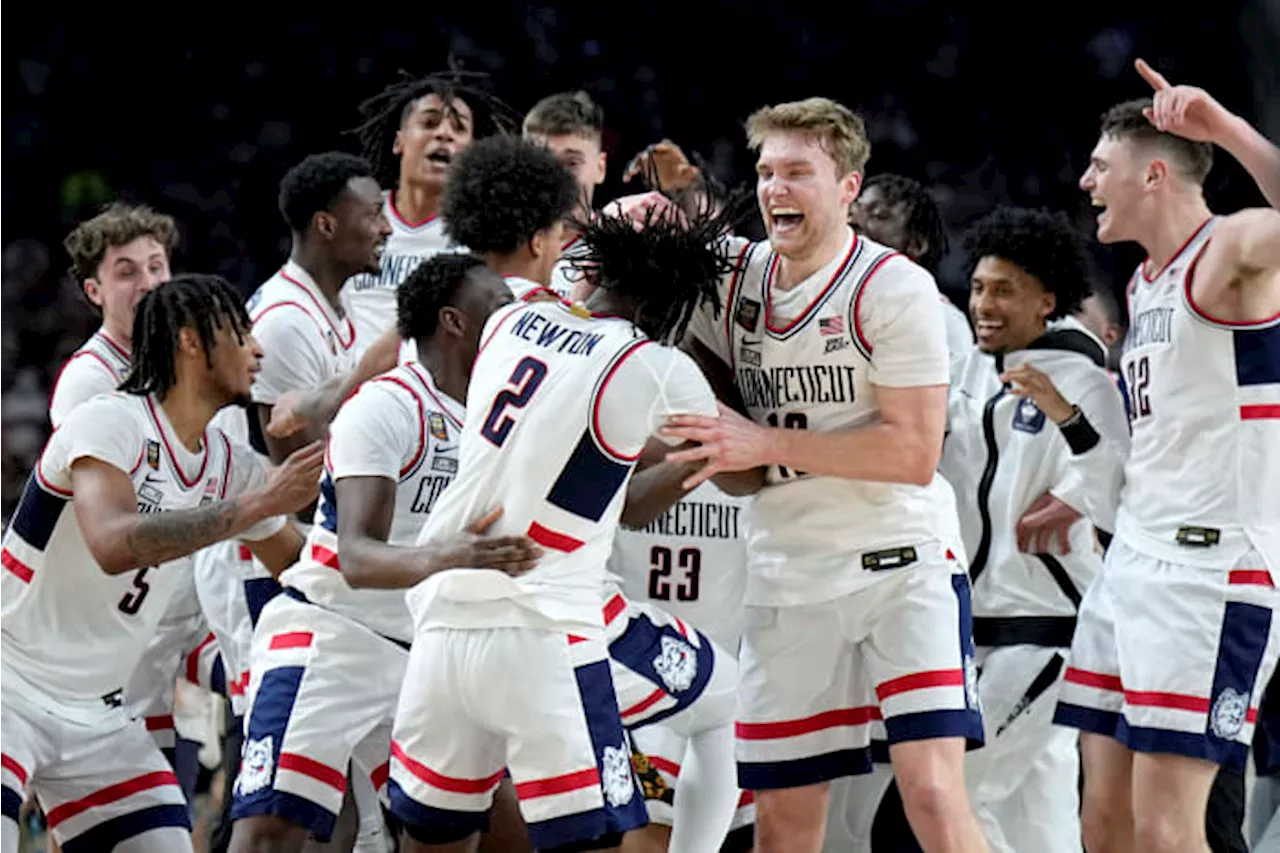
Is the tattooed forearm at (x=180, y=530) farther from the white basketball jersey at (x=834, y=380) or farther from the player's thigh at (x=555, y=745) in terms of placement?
the white basketball jersey at (x=834, y=380)

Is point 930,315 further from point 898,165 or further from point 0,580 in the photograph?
point 898,165

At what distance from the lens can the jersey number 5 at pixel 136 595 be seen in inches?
215

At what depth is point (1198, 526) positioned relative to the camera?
5.30 metres

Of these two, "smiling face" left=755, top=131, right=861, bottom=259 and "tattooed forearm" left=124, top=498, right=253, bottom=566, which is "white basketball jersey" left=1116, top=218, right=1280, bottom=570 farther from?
"tattooed forearm" left=124, top=498, right=253, bottom=566

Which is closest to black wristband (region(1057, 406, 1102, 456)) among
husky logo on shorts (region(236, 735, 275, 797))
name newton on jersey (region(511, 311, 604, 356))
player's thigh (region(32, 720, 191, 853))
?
name newton on jersey (region(511, 311, 604, 356))

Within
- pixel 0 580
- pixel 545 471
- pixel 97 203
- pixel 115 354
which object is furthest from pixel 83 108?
pixel 545 471

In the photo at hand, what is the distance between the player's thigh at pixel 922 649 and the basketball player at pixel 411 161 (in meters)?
2.57

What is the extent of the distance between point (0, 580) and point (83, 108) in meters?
8.48

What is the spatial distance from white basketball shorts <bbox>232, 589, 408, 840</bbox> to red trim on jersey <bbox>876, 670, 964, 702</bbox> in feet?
4.42

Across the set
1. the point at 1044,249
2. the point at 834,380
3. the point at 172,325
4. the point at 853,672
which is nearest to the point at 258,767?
the point at 172,325

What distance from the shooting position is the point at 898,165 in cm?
1244

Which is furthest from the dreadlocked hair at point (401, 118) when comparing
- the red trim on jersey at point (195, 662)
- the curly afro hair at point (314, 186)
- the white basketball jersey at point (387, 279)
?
the red trim on jersey at point (195, 662)

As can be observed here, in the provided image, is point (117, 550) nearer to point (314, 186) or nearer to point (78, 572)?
point (78, 572)

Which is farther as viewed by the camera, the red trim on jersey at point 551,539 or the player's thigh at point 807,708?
the player's thigh at point 807,708
